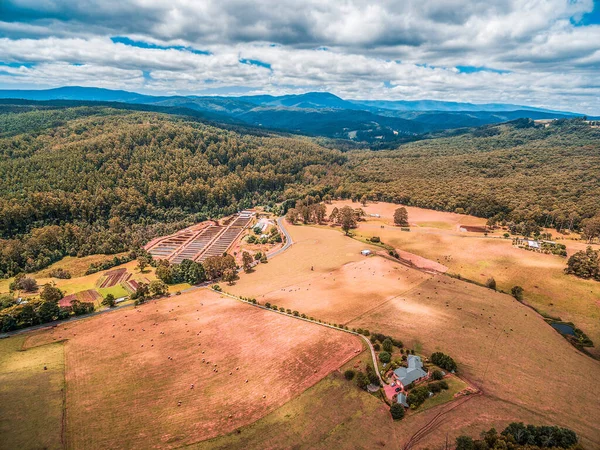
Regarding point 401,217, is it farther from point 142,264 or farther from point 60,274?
point 60,274

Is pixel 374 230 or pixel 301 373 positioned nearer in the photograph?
pixel 301 373

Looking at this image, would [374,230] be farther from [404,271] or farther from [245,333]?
[245,333]

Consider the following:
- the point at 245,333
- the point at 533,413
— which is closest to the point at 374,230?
the point at 245,333

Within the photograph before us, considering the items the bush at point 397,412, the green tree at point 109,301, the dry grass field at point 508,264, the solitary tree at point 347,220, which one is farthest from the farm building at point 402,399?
the solitary tree at point 347,220

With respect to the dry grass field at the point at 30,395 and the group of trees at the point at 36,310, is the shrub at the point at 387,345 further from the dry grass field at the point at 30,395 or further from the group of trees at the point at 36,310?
the group of trees at the point at 36,310

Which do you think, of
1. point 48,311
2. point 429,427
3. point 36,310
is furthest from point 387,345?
point 36,310

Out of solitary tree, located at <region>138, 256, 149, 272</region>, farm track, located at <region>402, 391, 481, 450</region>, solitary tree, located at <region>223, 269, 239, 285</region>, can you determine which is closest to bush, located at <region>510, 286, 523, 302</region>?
farm track, located at <region>402, 391, 481, 450</region>
